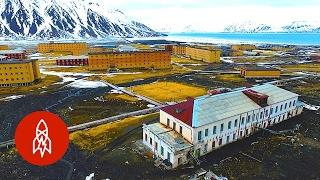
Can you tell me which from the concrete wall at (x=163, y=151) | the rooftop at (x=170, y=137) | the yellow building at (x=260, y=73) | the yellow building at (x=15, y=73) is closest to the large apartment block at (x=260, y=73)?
the yellow building at (x=260, y=73)

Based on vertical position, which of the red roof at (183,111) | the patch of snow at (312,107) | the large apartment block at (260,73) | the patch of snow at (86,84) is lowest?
the patch of snow at (86,84)

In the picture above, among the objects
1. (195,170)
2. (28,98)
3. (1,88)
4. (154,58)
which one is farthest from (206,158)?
(154,58)

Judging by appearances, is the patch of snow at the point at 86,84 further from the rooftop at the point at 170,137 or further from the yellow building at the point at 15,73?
the rooftop at the point at 170,137

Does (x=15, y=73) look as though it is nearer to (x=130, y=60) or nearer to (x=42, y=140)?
(x=130, y=60)

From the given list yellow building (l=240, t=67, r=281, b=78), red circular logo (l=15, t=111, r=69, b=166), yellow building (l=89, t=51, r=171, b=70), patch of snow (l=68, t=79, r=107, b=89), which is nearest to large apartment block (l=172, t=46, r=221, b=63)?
yellow building (l=89, t=51, r=171, b=70)

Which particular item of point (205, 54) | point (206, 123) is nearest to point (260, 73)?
point (205, 54)

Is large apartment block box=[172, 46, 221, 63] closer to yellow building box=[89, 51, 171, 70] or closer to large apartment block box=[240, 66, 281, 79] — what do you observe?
yellow building box=[89, 51, 171, 70]
